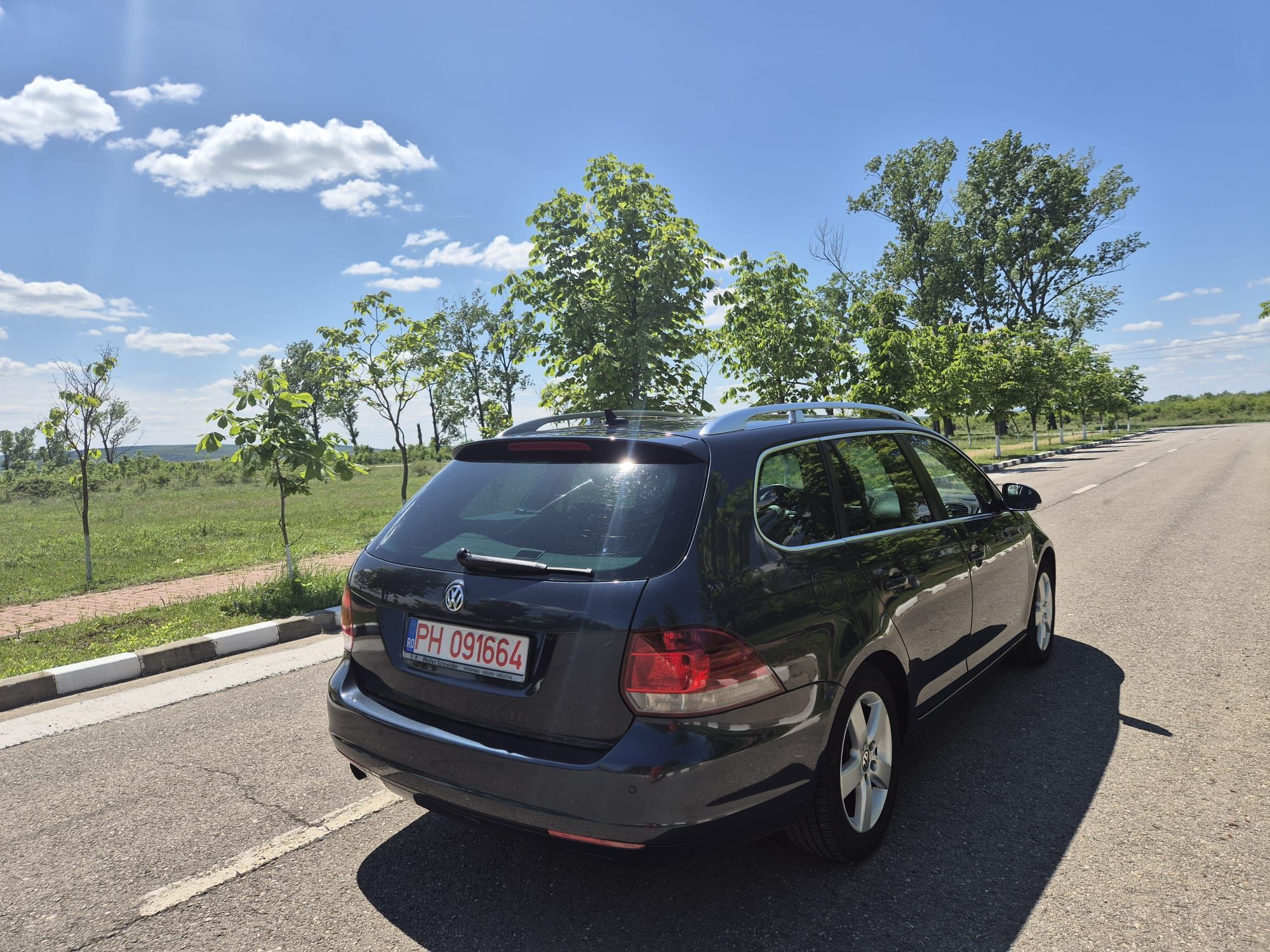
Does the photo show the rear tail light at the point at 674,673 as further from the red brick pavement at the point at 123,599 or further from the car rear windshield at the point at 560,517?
the red brick pavement at the point at 123,599

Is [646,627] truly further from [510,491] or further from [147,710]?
[147,710]

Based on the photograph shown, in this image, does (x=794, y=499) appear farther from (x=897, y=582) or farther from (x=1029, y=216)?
(x=1029, y=216)

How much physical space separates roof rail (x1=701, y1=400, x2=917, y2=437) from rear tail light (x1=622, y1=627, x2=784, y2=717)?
783mm

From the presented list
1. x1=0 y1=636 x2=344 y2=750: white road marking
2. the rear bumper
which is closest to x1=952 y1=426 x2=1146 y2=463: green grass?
x1=0 y1=636 x2=344 y2=750: white road marking

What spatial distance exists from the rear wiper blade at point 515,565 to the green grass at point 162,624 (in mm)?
4887

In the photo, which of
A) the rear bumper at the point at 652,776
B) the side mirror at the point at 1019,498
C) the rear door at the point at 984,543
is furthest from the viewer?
the side mirror at the point at 1019,498

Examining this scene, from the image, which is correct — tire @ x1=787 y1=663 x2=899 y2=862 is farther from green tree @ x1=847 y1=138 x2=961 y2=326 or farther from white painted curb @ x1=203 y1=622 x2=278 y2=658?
green tree @ x1=847 y1=138 x2=961 y2=326

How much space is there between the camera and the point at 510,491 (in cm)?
287

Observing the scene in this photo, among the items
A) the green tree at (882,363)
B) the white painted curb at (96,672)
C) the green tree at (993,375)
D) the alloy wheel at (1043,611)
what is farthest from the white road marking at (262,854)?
the green tree at (993,375)

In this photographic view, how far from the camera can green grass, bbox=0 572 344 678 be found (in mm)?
6098

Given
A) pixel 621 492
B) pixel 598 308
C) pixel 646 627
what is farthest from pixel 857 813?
pixel 598 308

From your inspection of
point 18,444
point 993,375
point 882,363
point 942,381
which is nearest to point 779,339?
point 882,363

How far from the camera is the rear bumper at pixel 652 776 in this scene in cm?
214

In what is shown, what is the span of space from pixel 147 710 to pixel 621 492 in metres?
4.02
